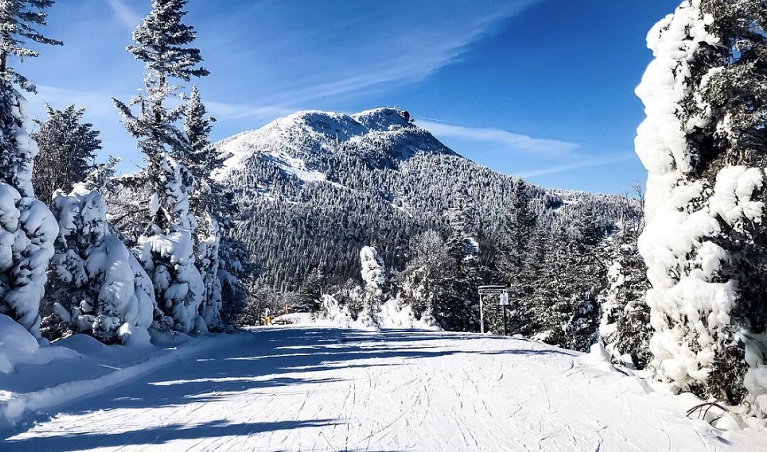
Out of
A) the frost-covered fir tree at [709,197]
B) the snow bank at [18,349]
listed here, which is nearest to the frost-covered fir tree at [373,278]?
the snow bank at [18,349]

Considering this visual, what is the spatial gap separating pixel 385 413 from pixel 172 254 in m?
13.1

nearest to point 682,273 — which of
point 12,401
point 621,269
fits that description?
point 12,401

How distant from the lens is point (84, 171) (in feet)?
95.1

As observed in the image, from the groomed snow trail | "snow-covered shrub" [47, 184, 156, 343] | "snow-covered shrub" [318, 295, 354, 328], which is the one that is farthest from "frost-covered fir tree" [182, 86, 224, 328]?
"snow-covered shrub" [318, 295, 354, 328]

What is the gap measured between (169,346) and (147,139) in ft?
28.0

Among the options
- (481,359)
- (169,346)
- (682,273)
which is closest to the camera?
(682,273)

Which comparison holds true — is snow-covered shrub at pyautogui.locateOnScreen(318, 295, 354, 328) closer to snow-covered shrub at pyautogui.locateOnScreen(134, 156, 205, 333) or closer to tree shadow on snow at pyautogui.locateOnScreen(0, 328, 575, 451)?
snow-covered shrub at pyautogui.locateOnScreen(134, 156, 205, 333)

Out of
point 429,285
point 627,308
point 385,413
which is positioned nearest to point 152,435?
point 385,413

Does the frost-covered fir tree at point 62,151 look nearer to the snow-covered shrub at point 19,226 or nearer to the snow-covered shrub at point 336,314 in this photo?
the snow-covered shrub at point 19,226

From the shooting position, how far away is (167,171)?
758 inches

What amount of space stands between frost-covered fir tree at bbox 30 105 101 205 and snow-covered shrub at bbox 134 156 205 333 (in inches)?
258

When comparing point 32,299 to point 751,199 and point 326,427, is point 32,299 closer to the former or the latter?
point 326,427

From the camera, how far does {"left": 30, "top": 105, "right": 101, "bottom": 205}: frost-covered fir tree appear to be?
2492 centimetres

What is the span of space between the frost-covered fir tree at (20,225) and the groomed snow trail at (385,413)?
344cm
